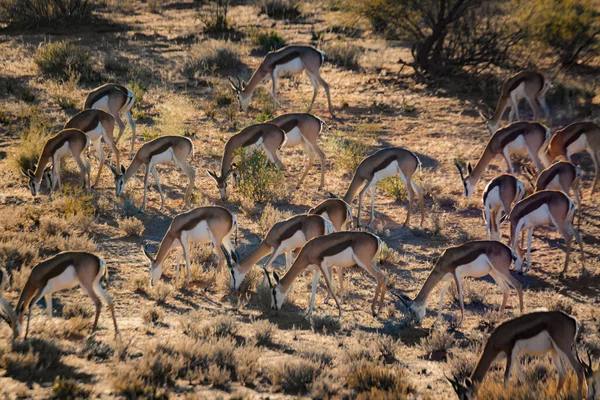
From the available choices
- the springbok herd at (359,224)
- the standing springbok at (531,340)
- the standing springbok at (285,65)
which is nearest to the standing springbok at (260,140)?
the springbok herd at (359,224)

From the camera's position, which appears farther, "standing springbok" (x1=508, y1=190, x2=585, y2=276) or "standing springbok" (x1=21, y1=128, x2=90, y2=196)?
"standing springbok" (x1=21, y1=128, x2=90, y2=196)

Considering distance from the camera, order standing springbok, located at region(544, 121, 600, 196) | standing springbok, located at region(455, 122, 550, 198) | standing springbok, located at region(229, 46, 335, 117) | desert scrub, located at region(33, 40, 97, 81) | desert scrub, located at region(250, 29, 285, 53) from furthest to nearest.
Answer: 1. desert scrub, located at region(250, 29, 285, 53)
2. desert scrub, located at region(33, 40, 97, 81)
3. standing springbok, located at region(229, 46, 335, 117)
4. standing springbok, located at region(544, 121, 600, 196)
5. standing springbok, located at region(455, 122, 550, 198)

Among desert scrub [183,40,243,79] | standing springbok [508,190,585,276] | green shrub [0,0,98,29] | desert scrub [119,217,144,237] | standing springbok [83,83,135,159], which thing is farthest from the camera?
green shrub [0,0,98,29]

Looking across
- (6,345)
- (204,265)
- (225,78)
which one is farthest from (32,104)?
(6,345)

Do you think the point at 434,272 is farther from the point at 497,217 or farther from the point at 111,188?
the point at 111,188

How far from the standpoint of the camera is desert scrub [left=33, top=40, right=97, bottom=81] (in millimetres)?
19047

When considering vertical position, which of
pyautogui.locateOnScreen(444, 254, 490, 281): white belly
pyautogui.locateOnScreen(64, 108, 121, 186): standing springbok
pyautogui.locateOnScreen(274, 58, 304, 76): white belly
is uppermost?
pyautogui.locateOnScreen(274, 58, 304, 76): white belly

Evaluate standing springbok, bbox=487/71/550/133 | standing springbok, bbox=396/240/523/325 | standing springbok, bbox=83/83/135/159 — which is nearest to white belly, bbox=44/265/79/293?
standing springbok, bbox=396/240/523/325

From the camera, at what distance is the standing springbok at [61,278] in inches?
296

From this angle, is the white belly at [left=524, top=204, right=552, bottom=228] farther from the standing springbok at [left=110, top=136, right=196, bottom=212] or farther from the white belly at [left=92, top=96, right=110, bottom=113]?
the white belly at [left=92, top=96, right=110, bottom=113]

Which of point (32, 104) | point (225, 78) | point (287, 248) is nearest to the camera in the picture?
point (287, 248)

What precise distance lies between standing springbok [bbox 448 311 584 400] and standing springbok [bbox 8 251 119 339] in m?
4.03

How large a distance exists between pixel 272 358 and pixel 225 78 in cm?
1369

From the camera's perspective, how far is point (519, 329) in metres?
6.52
